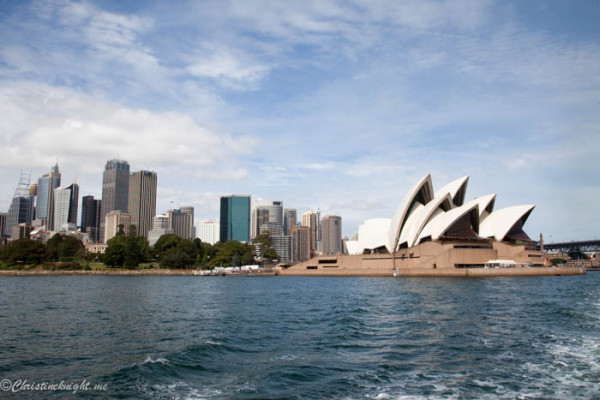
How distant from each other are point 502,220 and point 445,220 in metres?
10.6

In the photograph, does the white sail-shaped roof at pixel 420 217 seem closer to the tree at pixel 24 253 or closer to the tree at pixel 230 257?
Result: the tree at pixel 230 257

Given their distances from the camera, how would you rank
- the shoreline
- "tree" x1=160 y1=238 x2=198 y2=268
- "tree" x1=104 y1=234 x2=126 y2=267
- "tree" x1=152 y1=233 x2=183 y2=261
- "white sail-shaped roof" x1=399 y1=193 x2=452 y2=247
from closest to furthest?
the shoreline → "white sail-shaped roof" x1=399 y1=193 x2=452 y2=247 → "tree" x1=104 y1=234 x2=126 y2=267 → "tree" x1=160 y1=238 x2=198 y2=268 → "tree" x1=152 y1=233 x2=183 y2=261

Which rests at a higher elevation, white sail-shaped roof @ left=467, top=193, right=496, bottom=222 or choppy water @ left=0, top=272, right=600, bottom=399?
white sail-shaped roof @ left=467, top=193, right=496, bottom=222

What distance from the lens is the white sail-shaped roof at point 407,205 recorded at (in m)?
66.1

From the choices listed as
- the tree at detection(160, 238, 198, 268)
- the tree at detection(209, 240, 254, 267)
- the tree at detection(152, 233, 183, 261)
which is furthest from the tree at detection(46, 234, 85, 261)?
the tree at detection(209, 240, 254, 267)

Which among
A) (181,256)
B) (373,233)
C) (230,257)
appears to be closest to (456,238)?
(373,233)

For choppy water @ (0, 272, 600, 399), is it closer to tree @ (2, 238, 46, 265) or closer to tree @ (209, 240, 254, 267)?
tree @ (2, 238, 46, 265)

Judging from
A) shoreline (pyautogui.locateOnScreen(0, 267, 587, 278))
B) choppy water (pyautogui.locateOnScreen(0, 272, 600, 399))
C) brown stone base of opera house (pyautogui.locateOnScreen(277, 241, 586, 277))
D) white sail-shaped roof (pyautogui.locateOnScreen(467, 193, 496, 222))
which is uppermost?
white sail-shaped roof (pyautogui.locateOnScreen(467, 193, 496, 222))

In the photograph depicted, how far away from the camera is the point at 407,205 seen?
2682 inches

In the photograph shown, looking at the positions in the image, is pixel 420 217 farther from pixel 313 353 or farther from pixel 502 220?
pixel 313 353

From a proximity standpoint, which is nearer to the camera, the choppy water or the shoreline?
the choppy water

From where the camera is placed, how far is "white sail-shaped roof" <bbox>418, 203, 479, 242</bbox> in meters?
62.4

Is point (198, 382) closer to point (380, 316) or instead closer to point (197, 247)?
point (380, 316)

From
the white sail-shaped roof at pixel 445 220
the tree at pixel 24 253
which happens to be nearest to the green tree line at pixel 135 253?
the tree at pixel 24 253
